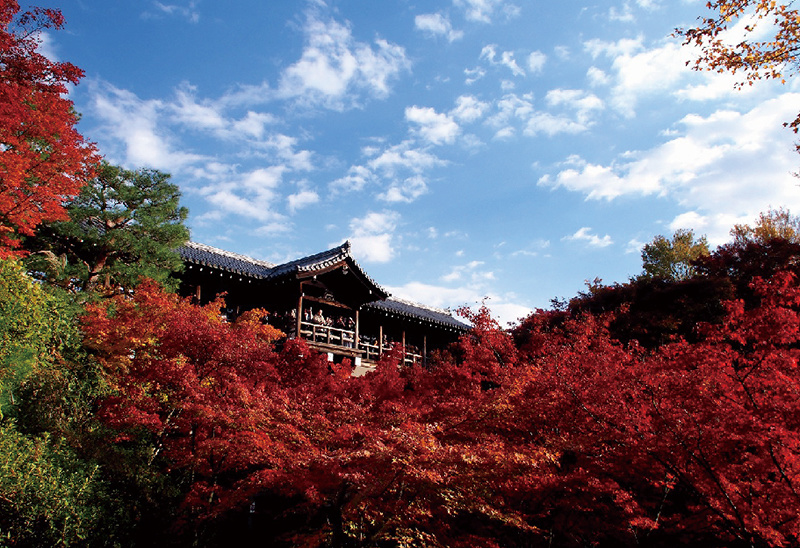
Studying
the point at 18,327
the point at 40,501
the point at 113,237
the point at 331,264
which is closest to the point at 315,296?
the point at 331,264

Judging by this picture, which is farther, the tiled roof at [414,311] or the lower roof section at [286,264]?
the tiled roof at [414,311]

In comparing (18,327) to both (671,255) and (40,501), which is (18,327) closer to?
(40,501)

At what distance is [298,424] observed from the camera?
28.4 ft

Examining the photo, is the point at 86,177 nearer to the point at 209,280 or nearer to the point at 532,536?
the point at 209,280

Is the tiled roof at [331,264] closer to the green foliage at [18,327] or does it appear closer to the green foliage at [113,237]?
the green foliage at [113,237]

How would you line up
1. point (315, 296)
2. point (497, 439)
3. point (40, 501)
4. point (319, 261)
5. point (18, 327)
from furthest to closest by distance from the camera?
point (315, 296) → point (319, 261) → point (497, 439) → point (18, 327) → point (40, 501)

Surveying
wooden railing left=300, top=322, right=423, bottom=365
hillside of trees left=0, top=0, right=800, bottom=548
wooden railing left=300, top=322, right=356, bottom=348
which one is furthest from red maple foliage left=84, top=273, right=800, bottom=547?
wooden railing left=300, top=322, right=423, bottom=365

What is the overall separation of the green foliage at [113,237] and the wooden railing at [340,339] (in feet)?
17.3

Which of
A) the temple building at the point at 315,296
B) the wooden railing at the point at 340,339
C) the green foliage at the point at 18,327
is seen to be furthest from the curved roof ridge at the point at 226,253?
the green foliage at the point at 18,327

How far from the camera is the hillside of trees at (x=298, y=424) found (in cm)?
714

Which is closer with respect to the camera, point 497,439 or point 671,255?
point 497,439

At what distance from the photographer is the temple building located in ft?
55.8

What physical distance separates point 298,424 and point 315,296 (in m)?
11.1

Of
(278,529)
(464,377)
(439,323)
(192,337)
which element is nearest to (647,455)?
(464,377)
